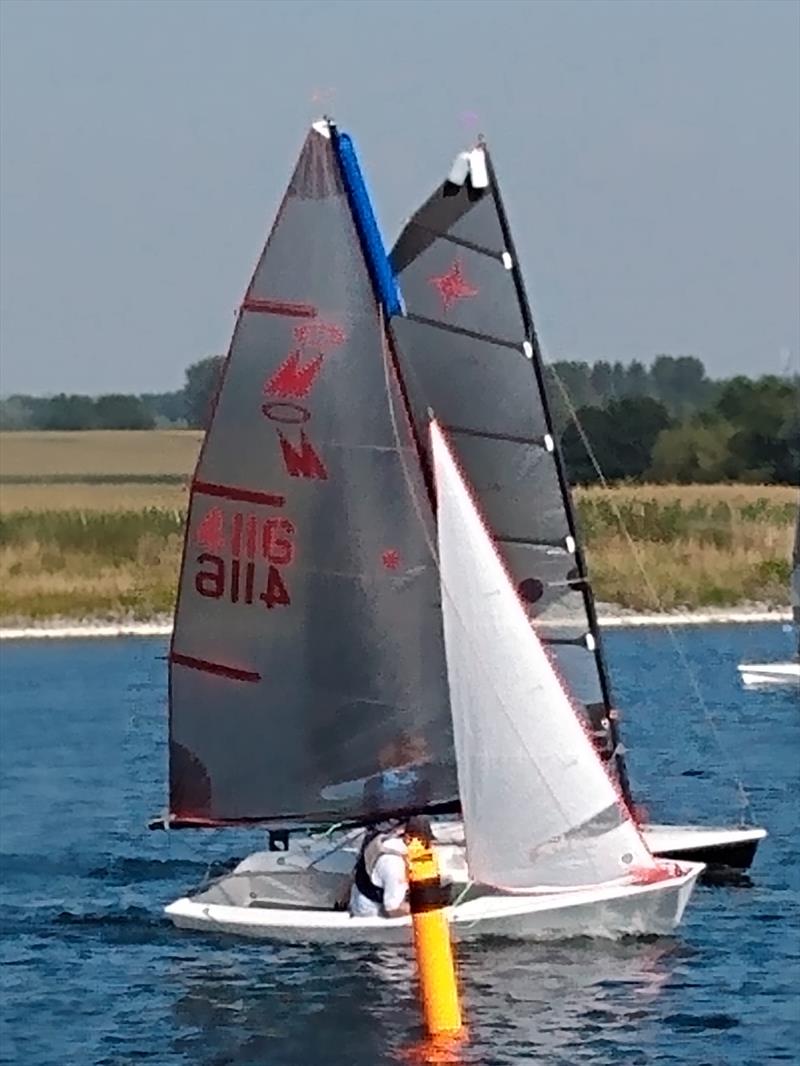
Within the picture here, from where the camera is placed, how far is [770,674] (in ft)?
163

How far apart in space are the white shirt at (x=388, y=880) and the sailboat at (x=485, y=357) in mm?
2936

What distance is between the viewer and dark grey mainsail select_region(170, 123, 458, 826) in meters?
23.7

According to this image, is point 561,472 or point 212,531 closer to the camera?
point 212,531

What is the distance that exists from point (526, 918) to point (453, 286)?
556 cm

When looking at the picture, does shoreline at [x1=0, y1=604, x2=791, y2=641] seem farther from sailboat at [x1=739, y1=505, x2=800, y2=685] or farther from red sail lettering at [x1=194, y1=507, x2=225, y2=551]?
red sail lettering at [x1=194, y1=507, x2=225, y2=551]

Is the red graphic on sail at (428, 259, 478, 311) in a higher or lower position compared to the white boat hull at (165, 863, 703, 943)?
higher

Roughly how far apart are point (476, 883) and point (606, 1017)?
2.30 meters

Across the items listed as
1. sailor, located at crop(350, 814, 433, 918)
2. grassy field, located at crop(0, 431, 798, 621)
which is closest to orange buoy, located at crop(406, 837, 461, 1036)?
sailor, located at crop(350, 814, 433, 918)

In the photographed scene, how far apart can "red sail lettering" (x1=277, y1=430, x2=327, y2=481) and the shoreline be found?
44.5 meters

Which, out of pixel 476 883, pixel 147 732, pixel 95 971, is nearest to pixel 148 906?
pixel 95 971

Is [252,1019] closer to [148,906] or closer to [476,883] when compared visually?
[476,883]

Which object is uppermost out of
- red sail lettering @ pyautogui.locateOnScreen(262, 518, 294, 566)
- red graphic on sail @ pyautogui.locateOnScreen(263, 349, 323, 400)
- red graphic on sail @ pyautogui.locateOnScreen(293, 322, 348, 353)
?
red graphic on sail @ pyautogui.locateOnScreen(293, 322, 348, 353)

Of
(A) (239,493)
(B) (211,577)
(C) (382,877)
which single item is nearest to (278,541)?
(A) (239,493)

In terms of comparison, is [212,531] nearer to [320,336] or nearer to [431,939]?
[320,336]
